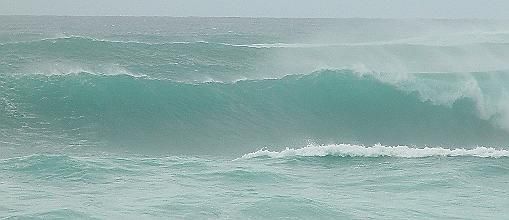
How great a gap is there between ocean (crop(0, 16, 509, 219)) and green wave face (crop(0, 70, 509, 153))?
0.22 ft

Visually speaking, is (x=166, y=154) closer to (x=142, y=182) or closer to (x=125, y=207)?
(x=142, y=182)

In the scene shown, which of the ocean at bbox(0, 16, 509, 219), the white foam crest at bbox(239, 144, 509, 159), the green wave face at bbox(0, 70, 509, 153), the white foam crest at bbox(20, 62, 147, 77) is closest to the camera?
the ocean at bbox(0, 16, 509, 219)

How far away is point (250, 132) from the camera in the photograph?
17.2 metres

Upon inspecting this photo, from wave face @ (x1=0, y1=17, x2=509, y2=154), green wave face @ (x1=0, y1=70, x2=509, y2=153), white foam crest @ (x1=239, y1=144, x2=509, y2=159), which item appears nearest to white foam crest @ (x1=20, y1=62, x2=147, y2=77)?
wave face @ (x1=0, y1=17, x2=509, y2=154)

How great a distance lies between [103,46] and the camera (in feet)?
87.7

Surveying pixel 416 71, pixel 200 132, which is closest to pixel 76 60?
pixel 200 132

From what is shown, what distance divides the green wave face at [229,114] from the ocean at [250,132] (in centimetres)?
7

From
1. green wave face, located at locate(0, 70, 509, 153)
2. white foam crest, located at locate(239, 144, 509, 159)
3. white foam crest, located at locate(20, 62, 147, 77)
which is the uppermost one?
white foam crest, located at locate(20, 62, 147, 77)

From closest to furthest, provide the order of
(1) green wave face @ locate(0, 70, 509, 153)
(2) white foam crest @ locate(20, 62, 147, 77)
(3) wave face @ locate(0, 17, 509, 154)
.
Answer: (1) green wave face @ locate(0, 70, 509, 153)
(3) wave face @ locate(0, 17, 509, 154)
(2) white foam crest @ locate(20, 62, 147, 77)

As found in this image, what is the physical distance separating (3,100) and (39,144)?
13.8 ft

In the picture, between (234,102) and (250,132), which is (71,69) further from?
(250,132)

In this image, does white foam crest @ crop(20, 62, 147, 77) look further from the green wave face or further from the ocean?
the green wave face

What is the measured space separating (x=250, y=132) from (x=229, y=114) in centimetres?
170

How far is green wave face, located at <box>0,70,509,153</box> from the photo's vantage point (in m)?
16.4
